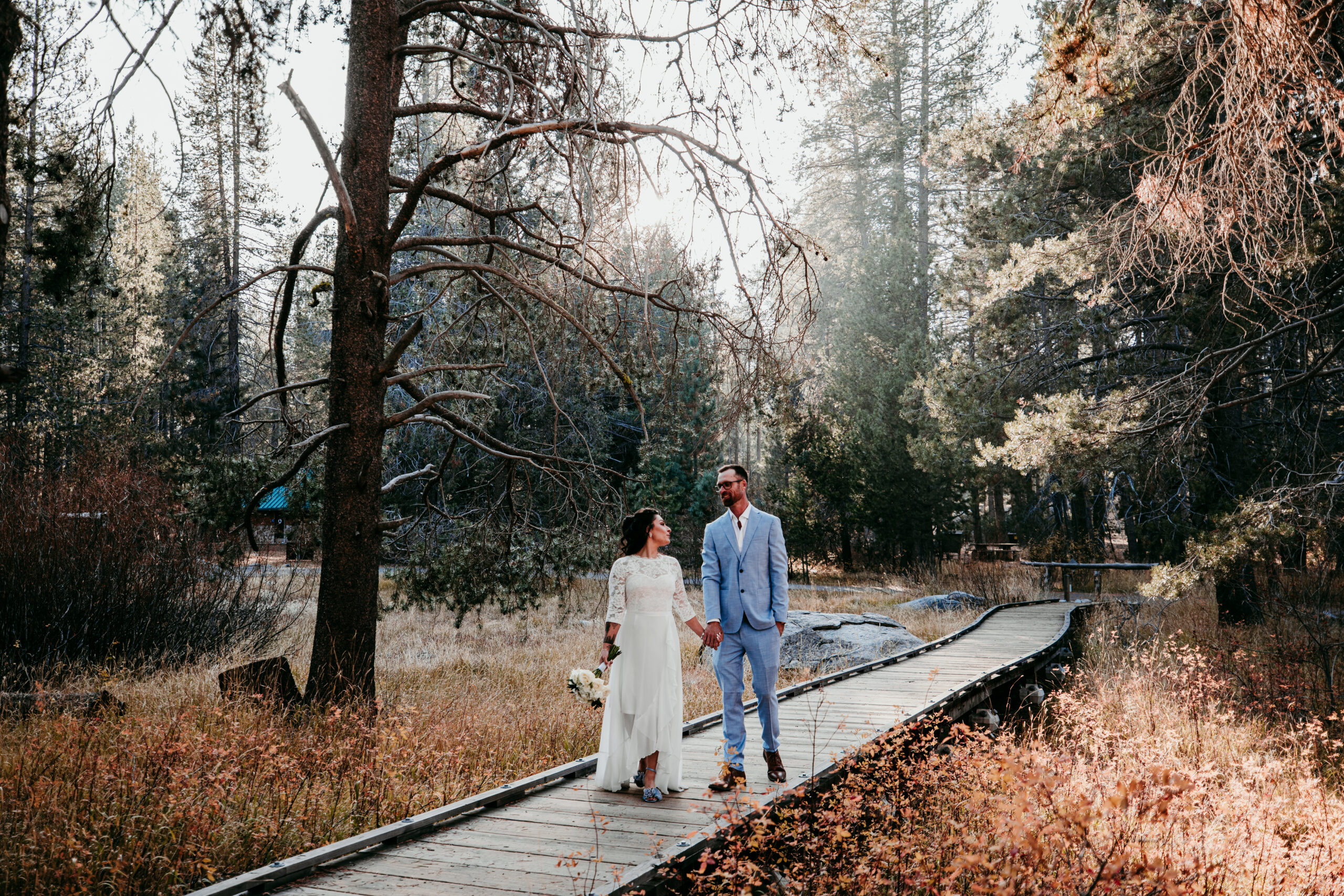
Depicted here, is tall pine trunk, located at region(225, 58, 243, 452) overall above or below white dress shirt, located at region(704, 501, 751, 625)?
above

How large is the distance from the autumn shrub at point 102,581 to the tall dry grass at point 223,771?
82 cm

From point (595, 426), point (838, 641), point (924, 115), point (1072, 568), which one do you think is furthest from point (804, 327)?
point (924, 115)

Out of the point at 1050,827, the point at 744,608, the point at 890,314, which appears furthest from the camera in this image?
the point at 890,314

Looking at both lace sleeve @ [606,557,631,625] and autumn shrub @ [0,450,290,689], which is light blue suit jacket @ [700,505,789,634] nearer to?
lace sleeve @ [606,557,631,625]

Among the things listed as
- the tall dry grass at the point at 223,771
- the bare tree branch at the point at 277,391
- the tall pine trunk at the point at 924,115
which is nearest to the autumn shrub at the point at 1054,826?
the tall dry grass at the point at 223,771

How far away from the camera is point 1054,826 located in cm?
378

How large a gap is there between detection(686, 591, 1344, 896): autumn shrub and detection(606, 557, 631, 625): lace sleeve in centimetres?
148

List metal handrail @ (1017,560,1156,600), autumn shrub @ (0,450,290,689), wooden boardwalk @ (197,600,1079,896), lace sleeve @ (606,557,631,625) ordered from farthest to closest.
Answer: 1. metal handrail @ (1017,560,1156,600)
2. autumn shrub @ (0,450,290,689)
3. lace sleeve @ (606,557,631,625)
4. wooden boardwalk @ (197,600,1079,896)

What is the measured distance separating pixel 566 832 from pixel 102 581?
7.73 metres

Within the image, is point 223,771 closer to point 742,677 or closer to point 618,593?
point 618,593

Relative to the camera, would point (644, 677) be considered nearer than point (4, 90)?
No

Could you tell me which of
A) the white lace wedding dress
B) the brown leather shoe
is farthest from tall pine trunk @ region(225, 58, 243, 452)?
the brown leather shoe

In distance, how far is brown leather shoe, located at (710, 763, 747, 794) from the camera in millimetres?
5539

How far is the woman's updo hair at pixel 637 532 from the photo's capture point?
5.77m
